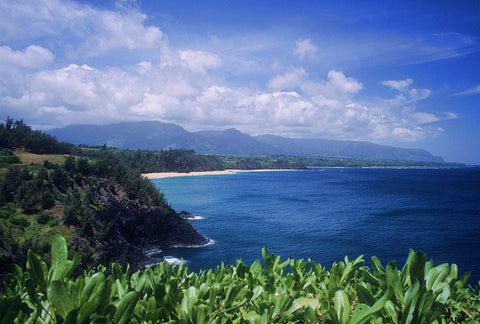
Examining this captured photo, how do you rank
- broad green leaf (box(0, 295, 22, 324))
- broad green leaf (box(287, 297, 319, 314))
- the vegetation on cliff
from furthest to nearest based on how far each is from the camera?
the vegetation on cliff
broad green leaf (box(287, 297, 319, 314))
broad green leaf (box(0, 295, 22, 324))

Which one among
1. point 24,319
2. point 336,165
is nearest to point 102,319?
point 24,319

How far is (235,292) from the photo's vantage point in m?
1.76

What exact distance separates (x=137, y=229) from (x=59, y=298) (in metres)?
23.0

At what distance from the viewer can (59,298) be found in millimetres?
1192

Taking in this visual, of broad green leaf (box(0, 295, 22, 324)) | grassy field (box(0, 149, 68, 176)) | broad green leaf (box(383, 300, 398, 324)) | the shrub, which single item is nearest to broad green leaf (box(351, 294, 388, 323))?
broad green leaf (box(383, 300, 398, 324))

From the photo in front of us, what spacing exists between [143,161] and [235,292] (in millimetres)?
87826

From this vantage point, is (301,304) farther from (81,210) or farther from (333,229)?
(333,229)

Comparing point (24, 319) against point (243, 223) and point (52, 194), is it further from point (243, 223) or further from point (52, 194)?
point (243, 223)

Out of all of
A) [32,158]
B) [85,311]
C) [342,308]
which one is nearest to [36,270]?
[85,311]

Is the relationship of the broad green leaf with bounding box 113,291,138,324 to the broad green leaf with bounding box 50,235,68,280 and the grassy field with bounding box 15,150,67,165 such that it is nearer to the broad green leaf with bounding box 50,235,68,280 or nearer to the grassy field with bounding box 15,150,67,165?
the broad green leaf with bounding box 50,235,68,280

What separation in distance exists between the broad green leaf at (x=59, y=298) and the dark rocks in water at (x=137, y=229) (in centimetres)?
1718

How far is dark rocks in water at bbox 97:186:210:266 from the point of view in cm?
1834

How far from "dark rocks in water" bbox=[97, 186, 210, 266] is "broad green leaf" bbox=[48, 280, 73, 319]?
676 inches

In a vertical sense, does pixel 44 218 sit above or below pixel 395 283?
below
